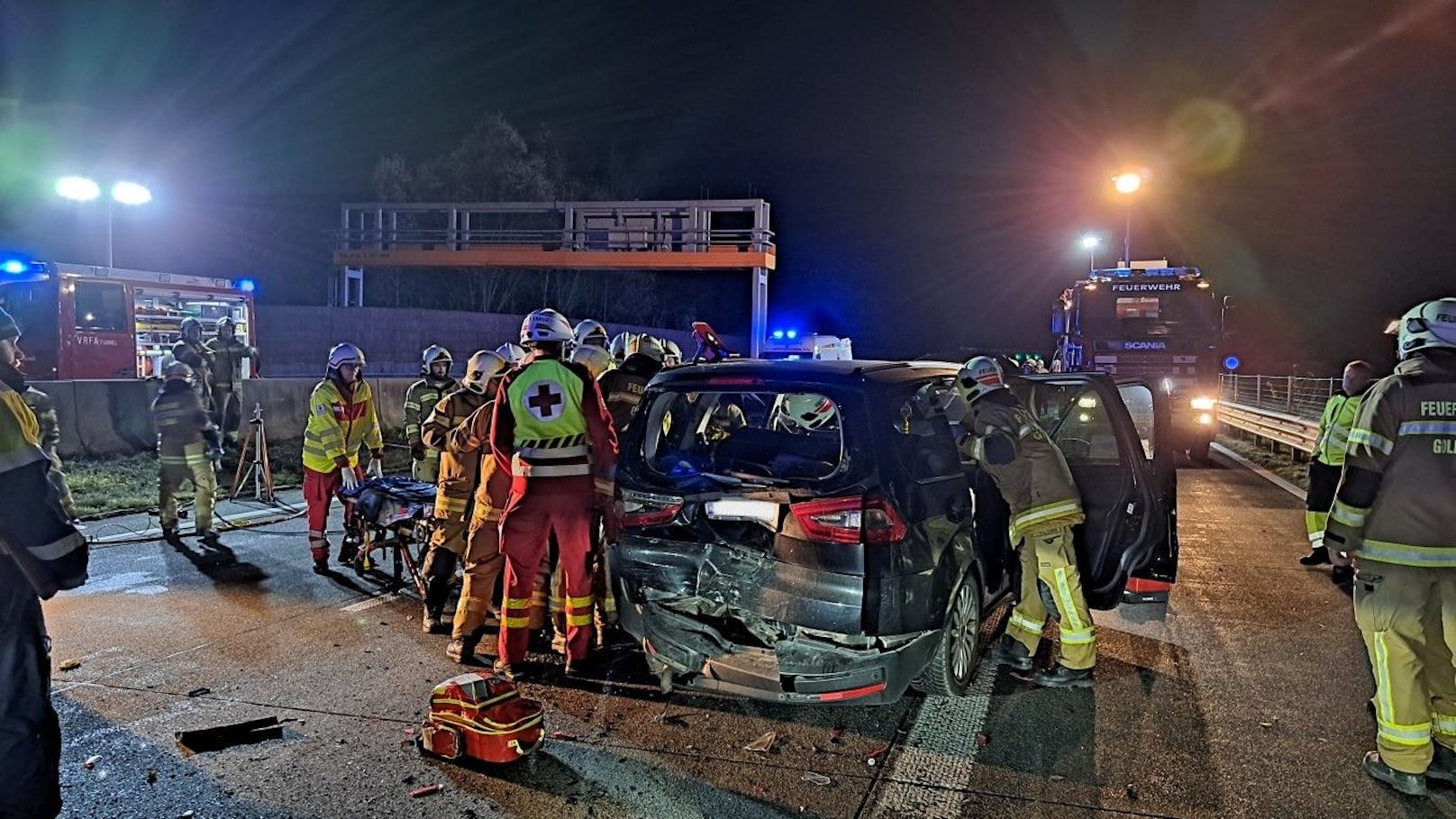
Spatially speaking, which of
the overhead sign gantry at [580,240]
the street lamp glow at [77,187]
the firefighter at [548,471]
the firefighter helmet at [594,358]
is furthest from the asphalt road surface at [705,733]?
the overhead sign gantry at [580,240]

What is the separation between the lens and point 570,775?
3781 mm

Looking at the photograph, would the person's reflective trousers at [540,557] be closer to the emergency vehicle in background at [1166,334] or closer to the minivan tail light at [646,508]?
the minivan tail light at [646,508]

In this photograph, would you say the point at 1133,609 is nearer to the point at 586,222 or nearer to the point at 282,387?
the point at 282,387

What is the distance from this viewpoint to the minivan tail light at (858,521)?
3.88 m

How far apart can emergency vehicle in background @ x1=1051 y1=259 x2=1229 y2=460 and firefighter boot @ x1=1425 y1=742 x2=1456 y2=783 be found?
1244 cm

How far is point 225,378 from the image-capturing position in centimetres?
1274

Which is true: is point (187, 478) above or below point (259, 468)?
above

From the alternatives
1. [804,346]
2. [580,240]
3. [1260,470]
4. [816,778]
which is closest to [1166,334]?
[1260,470]

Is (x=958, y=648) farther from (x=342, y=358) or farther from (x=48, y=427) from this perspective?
(x=48, y=427)

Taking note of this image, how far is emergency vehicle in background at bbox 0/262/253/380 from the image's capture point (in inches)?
615

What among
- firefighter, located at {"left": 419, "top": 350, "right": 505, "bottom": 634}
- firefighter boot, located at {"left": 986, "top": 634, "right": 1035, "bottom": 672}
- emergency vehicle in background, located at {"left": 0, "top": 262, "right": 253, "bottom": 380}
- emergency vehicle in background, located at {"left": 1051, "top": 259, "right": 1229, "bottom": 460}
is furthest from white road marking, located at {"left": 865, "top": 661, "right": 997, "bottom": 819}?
emergency vehicle in background, located at {"left": 0, "top": 262, "right": 253, "bottom": 380}

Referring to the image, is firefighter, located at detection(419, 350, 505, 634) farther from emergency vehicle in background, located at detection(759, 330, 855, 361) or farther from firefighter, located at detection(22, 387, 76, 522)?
emergency vehicle in background, located at detection(759, 330, 855, 361)

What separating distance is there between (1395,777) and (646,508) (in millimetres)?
3270

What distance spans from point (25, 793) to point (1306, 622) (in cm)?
676
